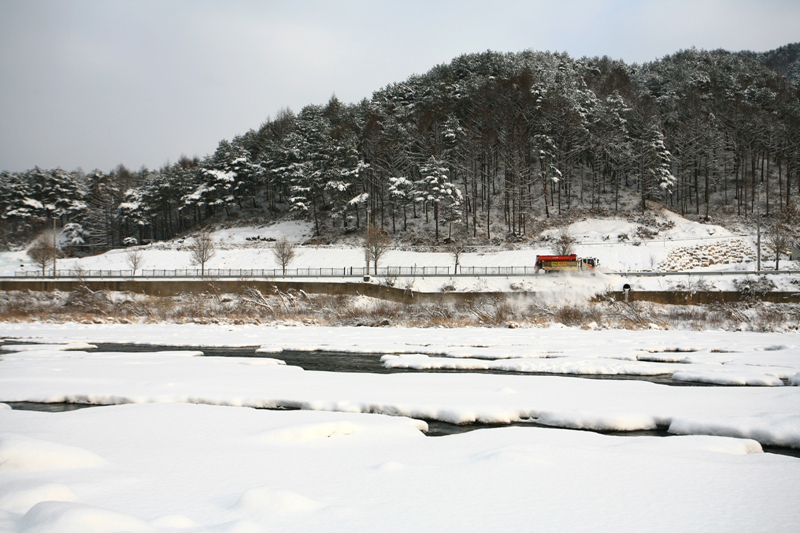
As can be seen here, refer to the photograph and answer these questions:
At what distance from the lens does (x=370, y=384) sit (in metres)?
9.94

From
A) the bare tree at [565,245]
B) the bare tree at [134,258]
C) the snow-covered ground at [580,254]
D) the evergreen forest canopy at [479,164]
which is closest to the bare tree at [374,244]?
the snow-covered ground at [580,254]

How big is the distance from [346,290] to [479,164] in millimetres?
37152

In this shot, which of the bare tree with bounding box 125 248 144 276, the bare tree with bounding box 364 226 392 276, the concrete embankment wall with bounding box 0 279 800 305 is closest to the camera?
the concrete embankment wall with bounding box 0 279 800 305

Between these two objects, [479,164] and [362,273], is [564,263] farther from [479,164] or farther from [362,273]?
[479,164]

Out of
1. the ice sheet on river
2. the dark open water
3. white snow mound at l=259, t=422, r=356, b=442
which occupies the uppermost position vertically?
the ice sheet on river

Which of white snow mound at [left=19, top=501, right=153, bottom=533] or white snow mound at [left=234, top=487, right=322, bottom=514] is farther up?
white snow mound at [left=19, top=501, right=153, bottom=533]

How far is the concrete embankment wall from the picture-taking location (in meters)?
30.6

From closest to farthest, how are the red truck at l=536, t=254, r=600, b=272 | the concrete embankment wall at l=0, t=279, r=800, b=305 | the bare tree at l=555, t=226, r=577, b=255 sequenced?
the concrete embankment wall at l=0, t=279, r=800, b=305 → the red truck at l=536, t=254, r=600, b=272 → the bare tree at l=555, t=226, r=577, b=255

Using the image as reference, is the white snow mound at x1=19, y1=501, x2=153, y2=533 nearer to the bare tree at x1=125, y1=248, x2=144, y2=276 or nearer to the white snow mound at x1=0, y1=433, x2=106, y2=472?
the white snow mound at x1=0, y1=433, x2=106, y2=472

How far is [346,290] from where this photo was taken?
34.7 meters

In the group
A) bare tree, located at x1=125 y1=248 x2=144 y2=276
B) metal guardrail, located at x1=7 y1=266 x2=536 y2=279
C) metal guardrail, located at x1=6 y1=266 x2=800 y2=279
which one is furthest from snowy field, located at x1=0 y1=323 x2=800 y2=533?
bare tree, located at x1=125 y1=248 x2=144 y2=276

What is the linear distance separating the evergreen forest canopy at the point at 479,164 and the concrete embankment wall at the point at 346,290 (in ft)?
63.5

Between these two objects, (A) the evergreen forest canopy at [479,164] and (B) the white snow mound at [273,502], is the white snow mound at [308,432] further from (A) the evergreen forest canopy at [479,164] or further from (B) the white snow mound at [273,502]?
(A) the evergreen forest canopy at [479,164]

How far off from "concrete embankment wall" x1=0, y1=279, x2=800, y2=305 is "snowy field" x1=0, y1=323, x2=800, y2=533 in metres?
20.5
